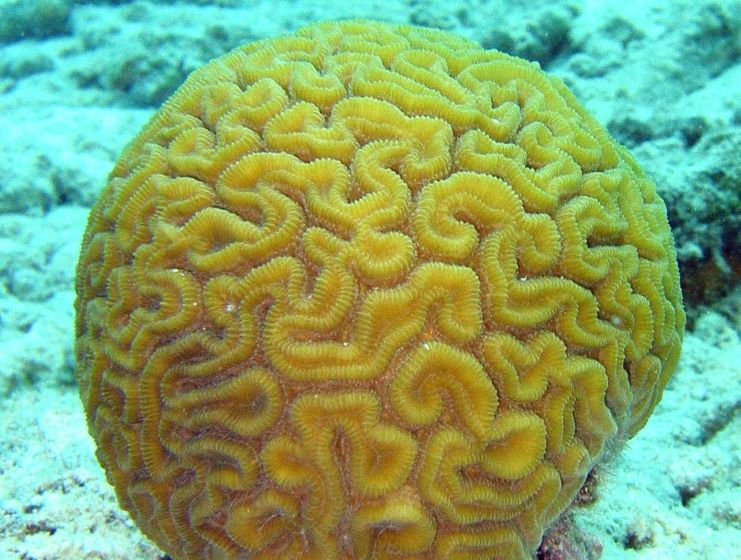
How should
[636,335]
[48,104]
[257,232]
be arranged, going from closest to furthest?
[257,232]
[636,335]
[48,104]

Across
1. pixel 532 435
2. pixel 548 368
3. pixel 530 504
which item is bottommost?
pixel 530 504

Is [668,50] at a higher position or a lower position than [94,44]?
higher

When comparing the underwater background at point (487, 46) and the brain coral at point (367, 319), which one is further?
the underwater background at point (487, 46)

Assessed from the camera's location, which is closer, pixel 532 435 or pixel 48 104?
pixel 532 435

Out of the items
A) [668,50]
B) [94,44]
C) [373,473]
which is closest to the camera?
[373,473]

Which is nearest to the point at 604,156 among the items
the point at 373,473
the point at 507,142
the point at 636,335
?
the point at 507,142

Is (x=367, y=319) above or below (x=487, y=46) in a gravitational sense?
above

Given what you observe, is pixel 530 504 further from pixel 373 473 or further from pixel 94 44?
pixel 94 44
